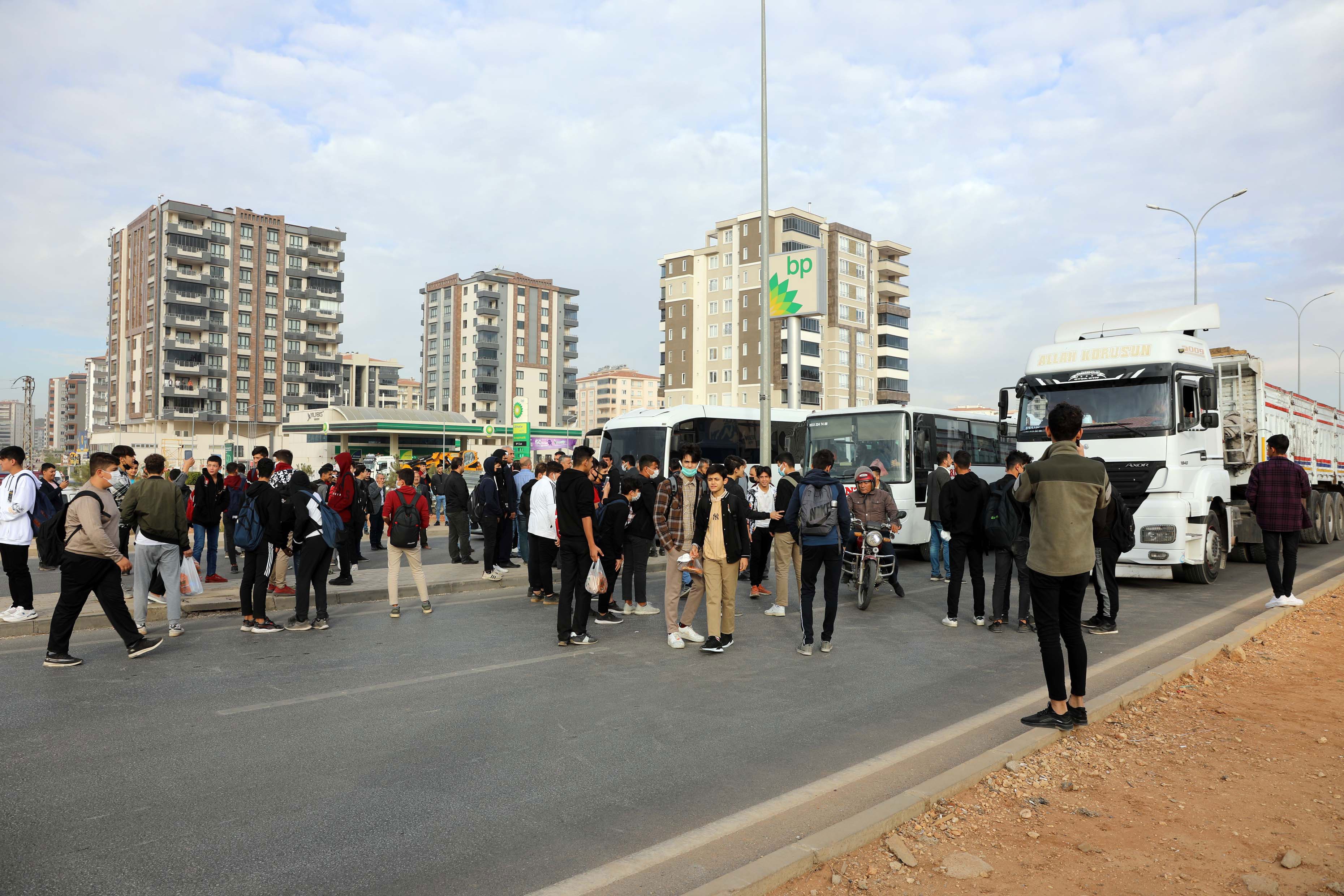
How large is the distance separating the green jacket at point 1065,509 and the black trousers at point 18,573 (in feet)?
31.3

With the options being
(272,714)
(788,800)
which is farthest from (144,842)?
(788,800)

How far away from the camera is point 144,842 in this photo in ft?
12.4

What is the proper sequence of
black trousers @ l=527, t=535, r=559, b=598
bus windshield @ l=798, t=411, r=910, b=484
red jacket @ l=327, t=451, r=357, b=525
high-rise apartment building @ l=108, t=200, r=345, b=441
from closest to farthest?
red jacket @ l=327, t=451, r=357, b=525, black trousers @ l=527, t=535, r=559, b=598, bus windshield @ l=798, t=411, r=910, b=484, high-rise apartment building @ l=108, t=200, r=345, b=441

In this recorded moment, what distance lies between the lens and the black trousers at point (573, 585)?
7934 millimetres

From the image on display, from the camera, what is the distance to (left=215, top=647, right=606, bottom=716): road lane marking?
19.5 feet

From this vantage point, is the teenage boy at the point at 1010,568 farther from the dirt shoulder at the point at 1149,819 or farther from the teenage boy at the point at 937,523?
the dirt shoulder at the point at 1149,819

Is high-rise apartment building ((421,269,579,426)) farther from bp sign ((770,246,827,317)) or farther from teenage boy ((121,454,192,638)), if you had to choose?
teenage boy ((121,454,192,638))

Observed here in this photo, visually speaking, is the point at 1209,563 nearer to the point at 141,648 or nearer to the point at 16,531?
the point at 141,648

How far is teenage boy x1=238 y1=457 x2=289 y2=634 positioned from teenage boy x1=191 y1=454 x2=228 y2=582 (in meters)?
3.16

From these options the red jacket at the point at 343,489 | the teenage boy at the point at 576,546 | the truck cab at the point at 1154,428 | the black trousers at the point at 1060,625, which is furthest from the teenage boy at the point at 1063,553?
the red jacket at the point at 343,489

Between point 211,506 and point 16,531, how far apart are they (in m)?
3.08

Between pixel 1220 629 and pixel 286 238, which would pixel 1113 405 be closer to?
pixel 1220 629

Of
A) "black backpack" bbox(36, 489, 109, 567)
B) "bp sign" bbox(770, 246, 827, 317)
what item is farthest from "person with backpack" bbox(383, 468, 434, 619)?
"bp sign" bbox(770, 246, 827, 317)

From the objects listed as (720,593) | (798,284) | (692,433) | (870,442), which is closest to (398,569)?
(720,593)
